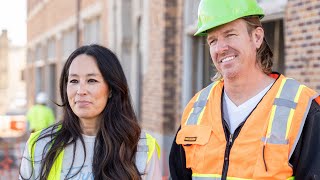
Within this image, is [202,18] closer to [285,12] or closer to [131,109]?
[131,109]

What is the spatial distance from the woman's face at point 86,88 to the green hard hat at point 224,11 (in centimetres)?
66

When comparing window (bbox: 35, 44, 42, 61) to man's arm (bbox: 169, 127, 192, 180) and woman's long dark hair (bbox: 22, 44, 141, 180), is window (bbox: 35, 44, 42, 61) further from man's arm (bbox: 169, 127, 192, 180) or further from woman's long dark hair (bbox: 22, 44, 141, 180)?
man's arm (bbox: 169, 127, 192, 180)

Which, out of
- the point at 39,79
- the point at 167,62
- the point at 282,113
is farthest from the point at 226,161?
the point at 39,79

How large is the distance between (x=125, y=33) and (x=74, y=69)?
912cm

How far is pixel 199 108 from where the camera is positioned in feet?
9.90

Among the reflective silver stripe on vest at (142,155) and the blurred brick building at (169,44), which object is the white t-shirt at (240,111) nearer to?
the reflective silver stripe on vest at (142,155)

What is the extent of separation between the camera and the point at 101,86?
10.0 ft

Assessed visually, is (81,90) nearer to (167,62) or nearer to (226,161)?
(226,161)

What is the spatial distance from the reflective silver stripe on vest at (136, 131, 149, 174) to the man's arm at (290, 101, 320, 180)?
0.86 m

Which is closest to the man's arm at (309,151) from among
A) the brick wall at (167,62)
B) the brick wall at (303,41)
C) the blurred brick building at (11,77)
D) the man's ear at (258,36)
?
the man's ear at (258,36)

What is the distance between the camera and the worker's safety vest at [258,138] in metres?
2.59

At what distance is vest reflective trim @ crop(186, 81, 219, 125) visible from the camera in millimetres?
2975


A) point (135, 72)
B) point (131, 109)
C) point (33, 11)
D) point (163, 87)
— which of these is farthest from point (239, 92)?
point (33, 11)

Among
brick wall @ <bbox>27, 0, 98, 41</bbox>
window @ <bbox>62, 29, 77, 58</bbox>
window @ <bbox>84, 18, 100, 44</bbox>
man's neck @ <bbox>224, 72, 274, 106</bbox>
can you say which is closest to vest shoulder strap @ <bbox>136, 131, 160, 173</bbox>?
man's neck @ <bbox>224, 72, 274, 106</bbox>
